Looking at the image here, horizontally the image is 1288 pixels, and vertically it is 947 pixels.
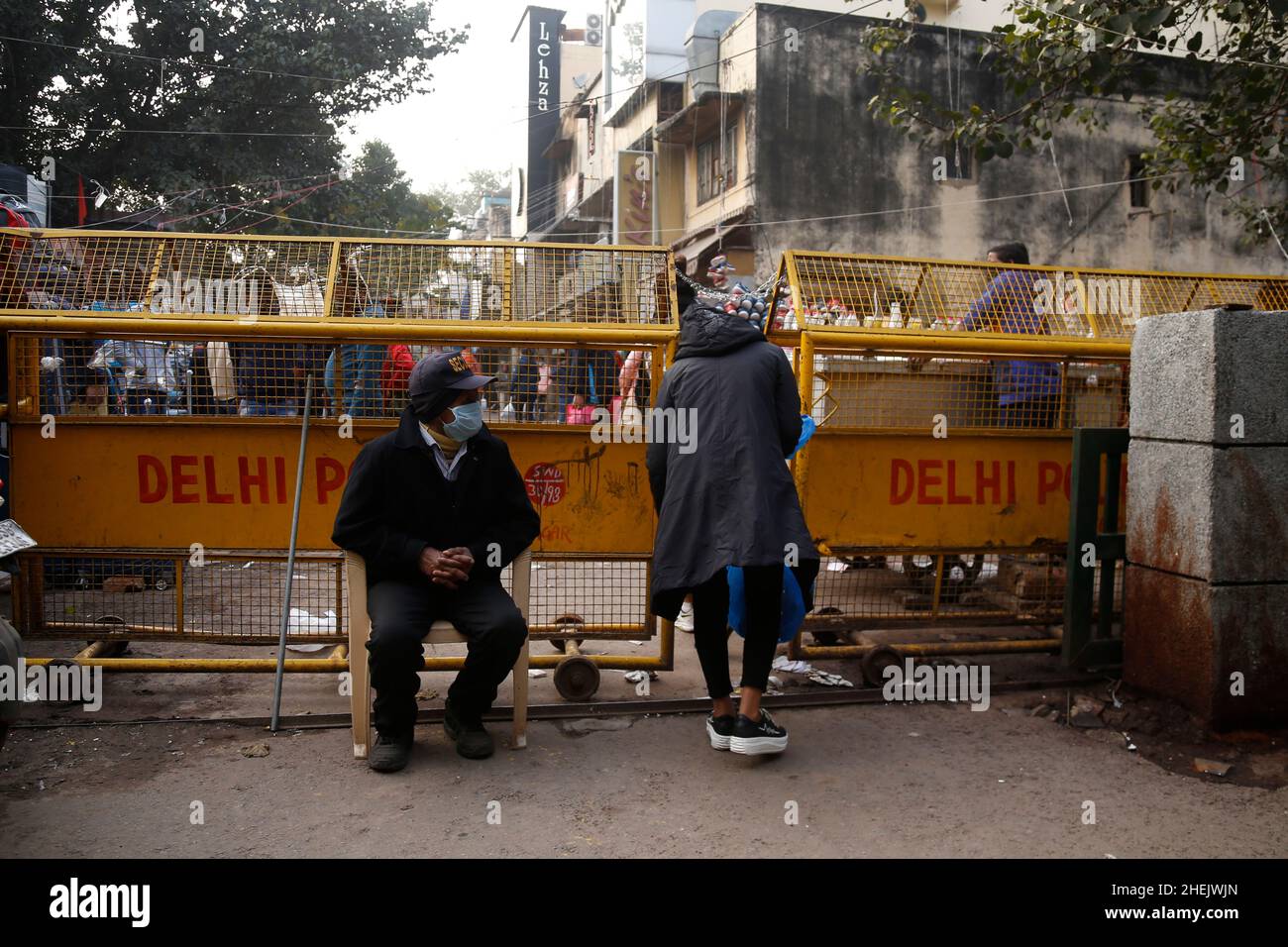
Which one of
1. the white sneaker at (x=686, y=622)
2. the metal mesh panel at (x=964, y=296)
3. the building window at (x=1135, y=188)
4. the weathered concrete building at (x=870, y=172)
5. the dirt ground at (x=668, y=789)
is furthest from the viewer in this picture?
the building window at (x=1135, y=188)

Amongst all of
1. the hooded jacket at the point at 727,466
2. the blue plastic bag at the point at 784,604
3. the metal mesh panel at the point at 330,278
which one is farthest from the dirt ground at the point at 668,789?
the metal mesh panel at the point at 330,278

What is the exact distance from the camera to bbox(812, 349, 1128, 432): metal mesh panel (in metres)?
4.86

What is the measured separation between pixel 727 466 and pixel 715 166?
58.4 ft

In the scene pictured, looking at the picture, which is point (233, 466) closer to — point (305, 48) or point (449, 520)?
point (449, 520)

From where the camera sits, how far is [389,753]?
12.5 ft

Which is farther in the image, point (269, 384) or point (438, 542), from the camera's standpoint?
point (269, 384)

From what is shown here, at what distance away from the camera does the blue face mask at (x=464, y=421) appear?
4.05 metres

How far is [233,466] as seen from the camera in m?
4.58

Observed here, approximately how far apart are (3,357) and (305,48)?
15487mm

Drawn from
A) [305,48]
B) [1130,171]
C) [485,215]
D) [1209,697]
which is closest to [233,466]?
[1209,697]

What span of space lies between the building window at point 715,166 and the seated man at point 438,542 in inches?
637

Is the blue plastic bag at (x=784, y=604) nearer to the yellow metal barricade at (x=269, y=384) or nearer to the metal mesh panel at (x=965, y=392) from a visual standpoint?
the yellow metal barricade at (x=269, y=384)

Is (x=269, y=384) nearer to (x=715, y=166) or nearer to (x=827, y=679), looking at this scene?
(x=827, y=679)

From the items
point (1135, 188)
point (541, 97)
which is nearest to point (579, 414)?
point (1135, 188)
